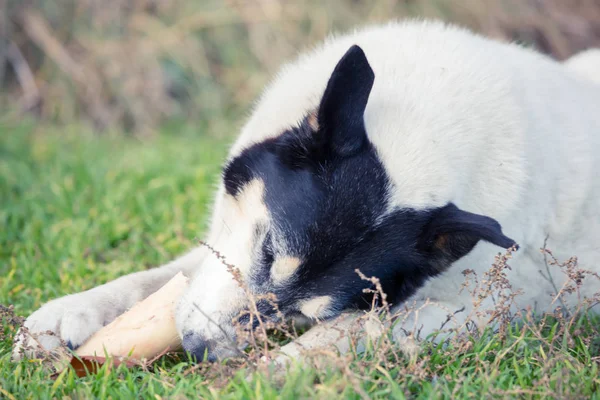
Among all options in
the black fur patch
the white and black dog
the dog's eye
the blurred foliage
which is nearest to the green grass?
the white and black dog

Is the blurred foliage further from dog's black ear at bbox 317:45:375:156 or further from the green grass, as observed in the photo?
dog's black ear at bbox 317:45:375:156

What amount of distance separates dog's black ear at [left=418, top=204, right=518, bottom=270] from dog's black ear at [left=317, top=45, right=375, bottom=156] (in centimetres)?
43

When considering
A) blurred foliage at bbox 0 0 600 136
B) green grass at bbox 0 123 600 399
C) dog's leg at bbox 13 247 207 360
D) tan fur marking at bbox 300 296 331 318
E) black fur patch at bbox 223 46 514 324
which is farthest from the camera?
blurred foliage at bbox 0 0 600 136

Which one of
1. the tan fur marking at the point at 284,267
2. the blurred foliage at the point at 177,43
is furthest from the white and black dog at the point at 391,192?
the blurred foliage at the point at 177,43

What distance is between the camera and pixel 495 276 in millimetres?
2584

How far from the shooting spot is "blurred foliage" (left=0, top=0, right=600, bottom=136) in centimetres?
741

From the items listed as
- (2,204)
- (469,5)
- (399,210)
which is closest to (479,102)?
(399,210)

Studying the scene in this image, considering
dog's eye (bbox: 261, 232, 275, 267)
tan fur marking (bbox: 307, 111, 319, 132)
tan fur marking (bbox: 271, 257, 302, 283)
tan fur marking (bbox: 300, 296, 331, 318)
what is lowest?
tan fur marking (bbox: 300, 296, 331, 318)

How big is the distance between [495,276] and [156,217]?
2702 millimetres

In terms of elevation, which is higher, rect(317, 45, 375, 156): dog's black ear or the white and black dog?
rect(317, 45, 375, 156): dog's black ear

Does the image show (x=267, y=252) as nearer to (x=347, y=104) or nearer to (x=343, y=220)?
(x=343, y=220)

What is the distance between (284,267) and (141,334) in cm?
65

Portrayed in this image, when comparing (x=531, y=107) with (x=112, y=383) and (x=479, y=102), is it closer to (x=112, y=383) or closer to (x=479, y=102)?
(x=479, y=102)

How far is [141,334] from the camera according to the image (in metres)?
2.66
